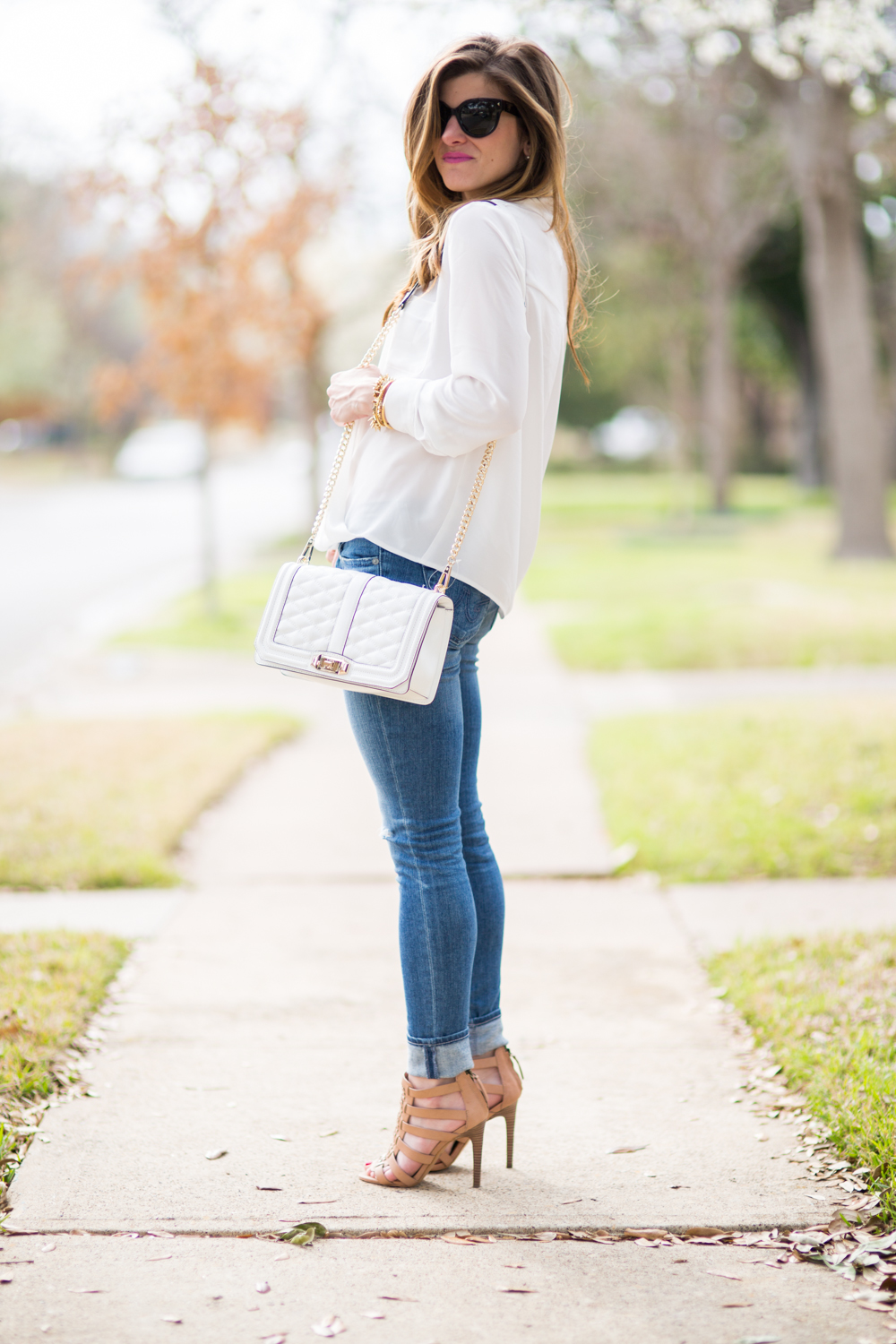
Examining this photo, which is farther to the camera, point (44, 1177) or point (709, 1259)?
point (44, 1177)

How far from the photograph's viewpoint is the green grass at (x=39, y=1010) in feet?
9.44

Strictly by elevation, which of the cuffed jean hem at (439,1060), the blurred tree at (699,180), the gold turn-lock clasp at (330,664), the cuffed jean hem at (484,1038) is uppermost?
the blurred tree at (699,180)

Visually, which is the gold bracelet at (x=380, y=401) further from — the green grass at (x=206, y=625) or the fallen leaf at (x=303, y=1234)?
the green grass at (x=206, y=625)

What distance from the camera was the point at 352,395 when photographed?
242 cm

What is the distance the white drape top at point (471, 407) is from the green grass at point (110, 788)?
2.58 m

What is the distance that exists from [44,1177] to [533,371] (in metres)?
1.80

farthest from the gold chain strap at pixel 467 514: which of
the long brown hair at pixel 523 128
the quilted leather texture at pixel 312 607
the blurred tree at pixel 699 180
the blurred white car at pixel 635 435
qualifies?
the blurred white car at pixel 635 435

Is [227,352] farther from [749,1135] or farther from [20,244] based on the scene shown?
[20,244]

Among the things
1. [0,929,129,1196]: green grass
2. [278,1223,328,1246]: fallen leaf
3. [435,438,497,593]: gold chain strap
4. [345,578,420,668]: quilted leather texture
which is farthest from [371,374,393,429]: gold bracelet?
[0,929,129,1196]: green grass

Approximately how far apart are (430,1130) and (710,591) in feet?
32.2

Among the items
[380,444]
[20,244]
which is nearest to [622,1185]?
[380,444]

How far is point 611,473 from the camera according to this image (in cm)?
4269

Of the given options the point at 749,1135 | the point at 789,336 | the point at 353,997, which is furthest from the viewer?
the point at 789,336

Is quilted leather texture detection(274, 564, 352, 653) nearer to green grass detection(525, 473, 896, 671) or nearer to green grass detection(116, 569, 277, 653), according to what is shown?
green grass detection(525, 473, 896, 671)
